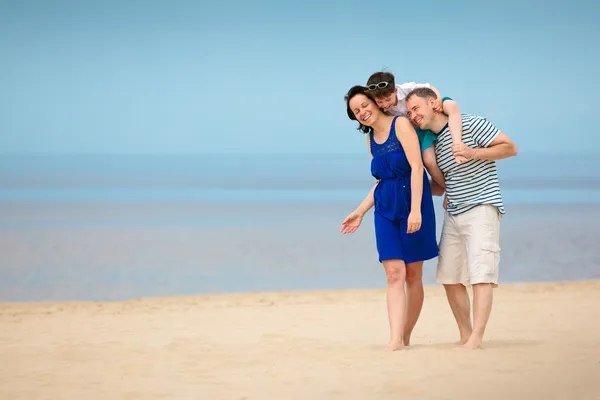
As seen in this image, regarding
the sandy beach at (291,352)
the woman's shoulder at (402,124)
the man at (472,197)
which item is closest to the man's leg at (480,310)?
the man at (472,197)

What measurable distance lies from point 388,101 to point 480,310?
4.08 ft

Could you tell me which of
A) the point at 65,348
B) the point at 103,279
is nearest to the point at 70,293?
the point at 103,279

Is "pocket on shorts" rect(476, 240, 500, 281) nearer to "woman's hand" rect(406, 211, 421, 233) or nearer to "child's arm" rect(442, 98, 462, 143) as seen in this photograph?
"woman's hand" rect(406, 211, 421, 233)

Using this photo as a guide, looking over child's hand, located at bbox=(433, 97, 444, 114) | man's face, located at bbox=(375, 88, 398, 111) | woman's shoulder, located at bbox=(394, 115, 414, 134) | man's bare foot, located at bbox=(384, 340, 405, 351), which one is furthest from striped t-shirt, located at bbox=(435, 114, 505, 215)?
man's bare foot, located at bbox=(384, 340, 405, 351)

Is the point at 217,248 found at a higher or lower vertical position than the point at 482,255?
lower

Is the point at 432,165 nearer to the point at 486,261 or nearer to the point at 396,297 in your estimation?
the point at 486,261

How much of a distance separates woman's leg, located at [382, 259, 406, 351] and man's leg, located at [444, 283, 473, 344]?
0.32 metres

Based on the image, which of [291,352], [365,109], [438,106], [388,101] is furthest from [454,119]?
[291,352]

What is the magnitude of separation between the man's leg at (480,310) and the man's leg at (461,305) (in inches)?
6.9

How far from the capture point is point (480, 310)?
483 centimetres

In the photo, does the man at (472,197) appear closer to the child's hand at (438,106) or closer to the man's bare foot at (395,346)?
the child's hand at (438,106)

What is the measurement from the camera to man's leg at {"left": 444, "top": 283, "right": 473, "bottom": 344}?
5.07 m

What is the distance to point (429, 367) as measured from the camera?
4.41 meters

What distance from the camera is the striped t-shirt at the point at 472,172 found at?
4.81m
